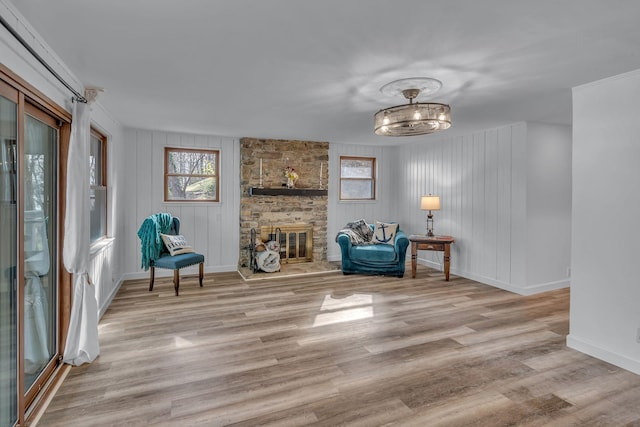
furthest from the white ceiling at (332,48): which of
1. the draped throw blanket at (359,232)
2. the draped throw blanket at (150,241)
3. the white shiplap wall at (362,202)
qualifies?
the white shiplap wall at (362,202)

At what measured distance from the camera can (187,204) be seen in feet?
18.9

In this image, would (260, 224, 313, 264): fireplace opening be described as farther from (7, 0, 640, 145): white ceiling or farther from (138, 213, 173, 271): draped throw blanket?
(7, 0, 640, 145): white ceiling

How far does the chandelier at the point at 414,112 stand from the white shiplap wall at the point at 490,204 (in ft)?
7.74

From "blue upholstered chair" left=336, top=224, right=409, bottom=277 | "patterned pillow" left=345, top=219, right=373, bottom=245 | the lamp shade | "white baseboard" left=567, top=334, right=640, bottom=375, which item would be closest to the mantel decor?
"patterned pillow" left=345, top=219, right=373, bottom=245

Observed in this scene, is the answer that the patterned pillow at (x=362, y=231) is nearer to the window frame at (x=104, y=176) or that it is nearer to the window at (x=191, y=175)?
the window at (x=191, y=175)

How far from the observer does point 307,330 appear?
3.51 meters

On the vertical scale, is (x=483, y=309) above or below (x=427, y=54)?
below

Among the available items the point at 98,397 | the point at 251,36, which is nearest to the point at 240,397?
the point at 98,397

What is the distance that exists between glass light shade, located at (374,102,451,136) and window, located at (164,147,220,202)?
3.62 metres

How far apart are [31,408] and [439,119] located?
3505 mm

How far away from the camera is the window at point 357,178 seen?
23.1ft

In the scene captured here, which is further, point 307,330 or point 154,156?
point 154,156

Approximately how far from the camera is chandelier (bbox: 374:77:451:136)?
115 inches

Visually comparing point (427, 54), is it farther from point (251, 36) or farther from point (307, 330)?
point (307, 330)
